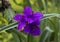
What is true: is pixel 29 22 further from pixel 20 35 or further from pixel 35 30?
pixel 20 35

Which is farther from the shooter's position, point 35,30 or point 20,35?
point 20,35

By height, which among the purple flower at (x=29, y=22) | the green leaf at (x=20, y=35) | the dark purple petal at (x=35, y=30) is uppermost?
the purple flower at (x=29, y=22)

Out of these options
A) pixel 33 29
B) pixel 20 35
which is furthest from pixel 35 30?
pixel 20 35

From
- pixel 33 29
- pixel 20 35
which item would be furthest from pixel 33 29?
pixel 20 35

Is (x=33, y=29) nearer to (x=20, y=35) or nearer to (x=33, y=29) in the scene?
(x=33, y=29)

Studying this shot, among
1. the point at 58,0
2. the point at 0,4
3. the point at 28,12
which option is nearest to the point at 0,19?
the point at 0,4

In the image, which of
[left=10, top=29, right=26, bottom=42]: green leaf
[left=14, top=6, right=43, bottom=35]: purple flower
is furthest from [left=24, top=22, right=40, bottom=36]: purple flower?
[left=10, top=29, right=26, bottom=42]: green leaf

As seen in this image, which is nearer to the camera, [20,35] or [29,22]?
[29,22]

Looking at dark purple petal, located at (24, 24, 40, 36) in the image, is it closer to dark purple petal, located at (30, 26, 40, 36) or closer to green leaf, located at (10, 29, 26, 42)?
dark purple petal, located at (30, 26, 40, 36)

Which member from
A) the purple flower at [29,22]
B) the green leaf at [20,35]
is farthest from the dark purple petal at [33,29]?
the green leaf at [20,35]

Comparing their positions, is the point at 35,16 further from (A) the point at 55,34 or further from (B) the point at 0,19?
(B) the point at 0,19

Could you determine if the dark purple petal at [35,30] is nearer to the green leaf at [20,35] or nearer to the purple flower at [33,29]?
the purple flower at [33,29]

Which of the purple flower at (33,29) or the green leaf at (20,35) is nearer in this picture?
the purple flower at (33,29)
